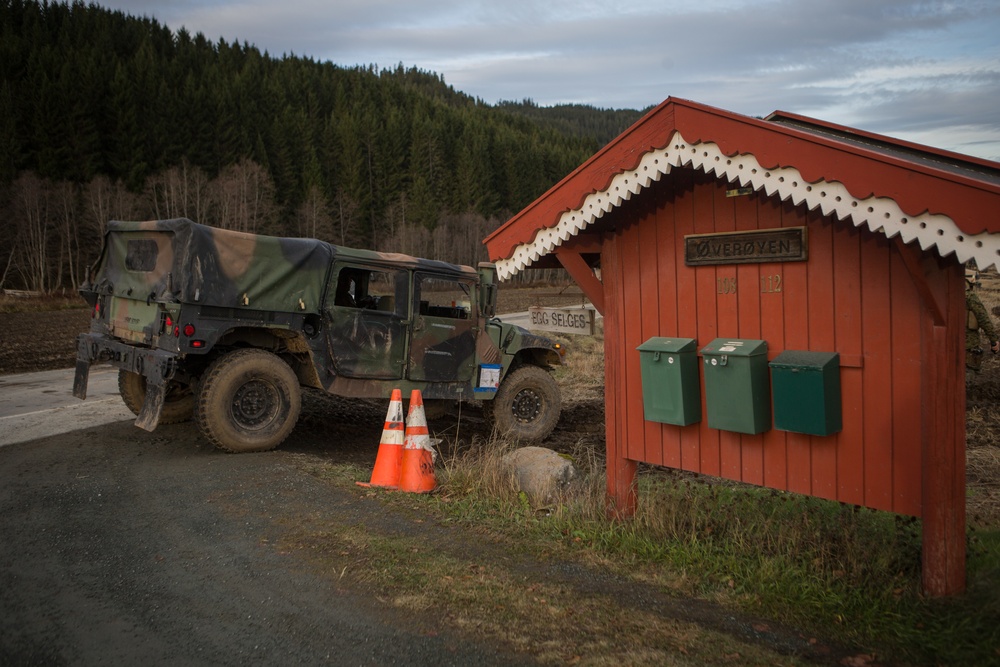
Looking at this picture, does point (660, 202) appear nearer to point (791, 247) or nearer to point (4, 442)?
point (791, 247)

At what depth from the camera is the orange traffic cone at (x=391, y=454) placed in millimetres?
6648

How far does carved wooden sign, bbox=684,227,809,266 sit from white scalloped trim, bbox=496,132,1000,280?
0.23 metres

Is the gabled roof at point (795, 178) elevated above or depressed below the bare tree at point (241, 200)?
below

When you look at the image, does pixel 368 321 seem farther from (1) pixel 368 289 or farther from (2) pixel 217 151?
(2) pixel 217 151

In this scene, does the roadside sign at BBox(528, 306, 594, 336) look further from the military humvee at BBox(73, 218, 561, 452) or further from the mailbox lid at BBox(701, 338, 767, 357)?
the military humvee at BBox(73, 218, 561, 452)

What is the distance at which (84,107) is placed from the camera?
2530 inches

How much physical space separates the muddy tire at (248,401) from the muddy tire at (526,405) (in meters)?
2.79

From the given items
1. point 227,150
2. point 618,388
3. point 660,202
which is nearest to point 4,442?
point 618,388

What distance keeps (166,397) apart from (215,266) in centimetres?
214

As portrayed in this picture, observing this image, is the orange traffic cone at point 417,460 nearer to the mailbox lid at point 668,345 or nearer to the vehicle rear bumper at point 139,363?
the mailbox lid at point 668,345

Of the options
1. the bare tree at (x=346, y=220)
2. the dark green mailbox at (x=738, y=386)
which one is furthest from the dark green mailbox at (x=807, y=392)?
the bare tree at (x=346, y=220)

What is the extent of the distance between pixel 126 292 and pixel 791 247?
6888 mm

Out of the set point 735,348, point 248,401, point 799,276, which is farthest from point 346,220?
point 799,276

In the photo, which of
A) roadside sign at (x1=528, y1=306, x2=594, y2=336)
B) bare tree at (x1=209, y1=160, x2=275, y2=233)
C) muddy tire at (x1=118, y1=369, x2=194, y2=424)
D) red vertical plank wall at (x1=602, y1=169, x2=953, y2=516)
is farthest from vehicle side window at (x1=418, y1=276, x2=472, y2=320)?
bare tree at (x1=209, y1=160, x2=275, y2=233)
